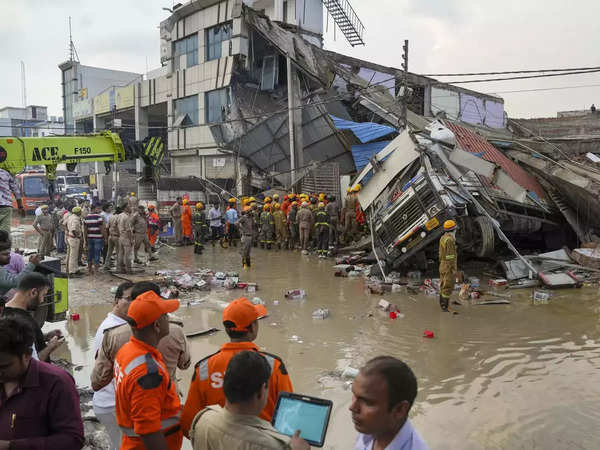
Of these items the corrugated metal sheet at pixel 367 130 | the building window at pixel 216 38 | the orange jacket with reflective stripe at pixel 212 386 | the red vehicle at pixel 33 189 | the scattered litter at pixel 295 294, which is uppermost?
the building window at pixel 216 38

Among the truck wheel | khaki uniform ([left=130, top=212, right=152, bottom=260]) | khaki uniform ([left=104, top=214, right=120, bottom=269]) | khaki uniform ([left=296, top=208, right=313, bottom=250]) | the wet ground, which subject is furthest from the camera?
khaki uniform ([left=296, top=208, right=313, bottom=250])

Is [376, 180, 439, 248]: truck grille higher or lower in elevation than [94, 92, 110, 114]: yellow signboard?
lower

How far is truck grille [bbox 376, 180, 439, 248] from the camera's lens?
363 inches

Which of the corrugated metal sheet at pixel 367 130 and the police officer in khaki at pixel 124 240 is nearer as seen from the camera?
the police officer in khaki at pixel 124 240

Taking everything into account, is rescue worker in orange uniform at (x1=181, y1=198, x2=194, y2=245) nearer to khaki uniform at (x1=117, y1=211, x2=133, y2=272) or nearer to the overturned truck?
khaki uniform at (x1=117, y1=211, x2=133, y2=272)

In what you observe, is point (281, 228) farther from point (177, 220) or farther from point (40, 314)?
point (40, 314)

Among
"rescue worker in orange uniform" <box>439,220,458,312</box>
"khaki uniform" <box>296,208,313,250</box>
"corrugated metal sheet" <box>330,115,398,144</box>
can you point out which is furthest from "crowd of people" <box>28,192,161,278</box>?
"corrugated metal sheet" <box>330,115,398,144</box>

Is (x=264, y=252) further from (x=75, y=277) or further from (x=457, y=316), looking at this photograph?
(x=457, y=316)

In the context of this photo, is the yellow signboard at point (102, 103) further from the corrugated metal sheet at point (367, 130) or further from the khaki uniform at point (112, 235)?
the khaki uniform at point (112, 235)

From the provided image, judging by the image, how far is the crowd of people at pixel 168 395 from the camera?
5.79 feet

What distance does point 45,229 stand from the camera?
1223cm

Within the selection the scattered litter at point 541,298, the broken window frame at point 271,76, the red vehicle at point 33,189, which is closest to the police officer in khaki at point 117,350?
the scattered litter at point 541,298

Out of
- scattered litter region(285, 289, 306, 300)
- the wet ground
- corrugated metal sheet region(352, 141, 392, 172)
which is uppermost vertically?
corrugated metal sheet region(352, 141, 392, 172)

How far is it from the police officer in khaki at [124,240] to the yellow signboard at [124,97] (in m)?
21.8
